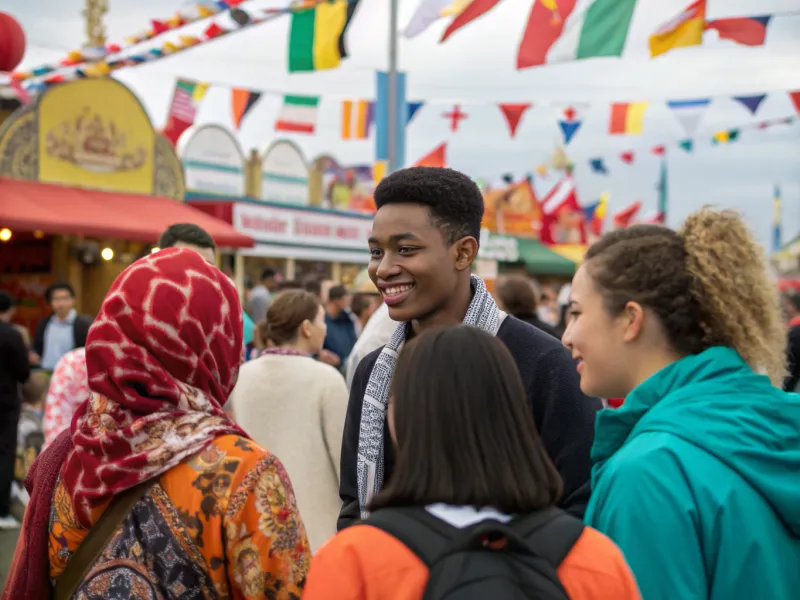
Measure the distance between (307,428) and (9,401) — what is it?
12.2 ft

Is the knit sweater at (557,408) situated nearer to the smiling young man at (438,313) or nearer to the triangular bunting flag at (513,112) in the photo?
the smiling young man at (438,313)

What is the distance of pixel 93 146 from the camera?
15445 mm

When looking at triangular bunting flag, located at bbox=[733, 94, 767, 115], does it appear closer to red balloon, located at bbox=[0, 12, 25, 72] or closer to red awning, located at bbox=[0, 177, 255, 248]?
red awning, located at bbox=[0, 177, 255, 248]

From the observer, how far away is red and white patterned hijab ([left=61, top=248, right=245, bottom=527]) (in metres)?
2.16

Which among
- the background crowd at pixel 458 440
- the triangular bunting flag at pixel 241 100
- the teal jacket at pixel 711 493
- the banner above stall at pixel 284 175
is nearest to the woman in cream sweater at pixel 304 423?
the background crowd at pixel 458 440

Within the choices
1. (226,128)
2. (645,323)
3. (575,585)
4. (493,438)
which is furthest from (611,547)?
(226,128)

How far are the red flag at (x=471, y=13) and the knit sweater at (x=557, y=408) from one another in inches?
328

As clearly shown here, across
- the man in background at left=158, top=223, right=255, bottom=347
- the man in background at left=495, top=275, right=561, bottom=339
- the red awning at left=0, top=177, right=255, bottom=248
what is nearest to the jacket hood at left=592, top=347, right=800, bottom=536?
the man in background at left=158, top=223, right=255, bottom=347

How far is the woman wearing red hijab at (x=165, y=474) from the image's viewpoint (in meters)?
2.12

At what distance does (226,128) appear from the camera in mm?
19359

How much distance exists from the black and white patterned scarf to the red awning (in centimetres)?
1071

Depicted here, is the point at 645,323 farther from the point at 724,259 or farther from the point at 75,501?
the point at 75,501

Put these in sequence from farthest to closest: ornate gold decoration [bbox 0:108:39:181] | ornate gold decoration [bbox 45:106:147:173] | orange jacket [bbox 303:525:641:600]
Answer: ornate gold decoration [bbox 45:106:147:173] → ornate gold decoration [bbox 0:108:39:181] → orange jacket [bbox 303:525:641:600]

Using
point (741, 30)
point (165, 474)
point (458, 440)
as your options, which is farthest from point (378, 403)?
point (741, 30)
